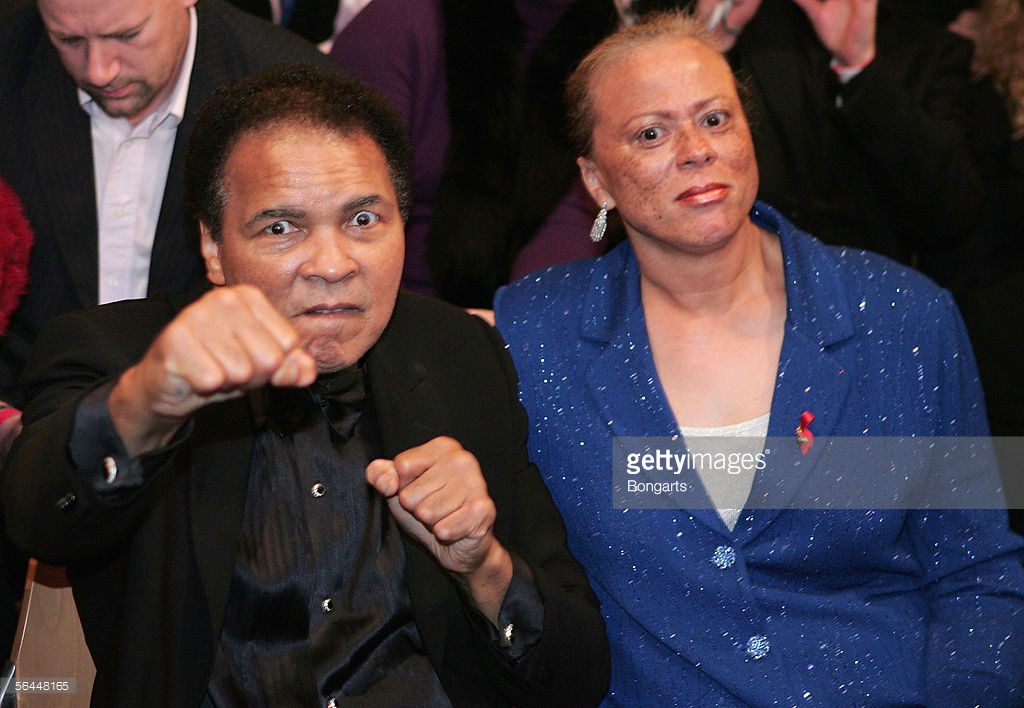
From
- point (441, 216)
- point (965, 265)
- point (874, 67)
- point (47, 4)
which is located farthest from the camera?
point (965, 265)

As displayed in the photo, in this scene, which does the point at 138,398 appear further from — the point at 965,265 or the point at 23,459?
the point at 965,265

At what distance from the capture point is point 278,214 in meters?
2.35

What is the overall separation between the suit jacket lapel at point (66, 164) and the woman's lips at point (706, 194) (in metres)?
1.34

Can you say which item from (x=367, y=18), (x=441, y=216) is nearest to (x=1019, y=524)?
(x=441, y=216)

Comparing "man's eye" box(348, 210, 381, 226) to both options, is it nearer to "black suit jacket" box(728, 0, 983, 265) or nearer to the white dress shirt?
the white dress shirt

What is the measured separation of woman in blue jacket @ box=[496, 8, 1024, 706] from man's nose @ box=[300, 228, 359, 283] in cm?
60

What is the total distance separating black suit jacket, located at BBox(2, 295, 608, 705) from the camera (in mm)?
2176

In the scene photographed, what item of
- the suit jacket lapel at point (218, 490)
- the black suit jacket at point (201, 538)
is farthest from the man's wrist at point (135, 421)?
the suit jacket lapel at point (218, 490)

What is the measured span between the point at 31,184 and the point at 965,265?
2565 mm

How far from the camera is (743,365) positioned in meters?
2.87

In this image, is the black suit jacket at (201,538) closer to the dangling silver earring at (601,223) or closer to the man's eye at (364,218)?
the man's eye at (364,218)

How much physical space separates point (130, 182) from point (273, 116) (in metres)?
0.94

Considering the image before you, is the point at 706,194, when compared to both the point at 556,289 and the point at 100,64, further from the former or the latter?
the point at 100,64

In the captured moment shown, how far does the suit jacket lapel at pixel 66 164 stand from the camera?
3.12m
